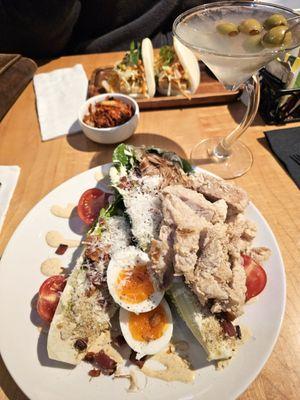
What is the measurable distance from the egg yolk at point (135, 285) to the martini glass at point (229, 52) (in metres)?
1.09

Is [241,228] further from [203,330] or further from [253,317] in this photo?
[203,330]

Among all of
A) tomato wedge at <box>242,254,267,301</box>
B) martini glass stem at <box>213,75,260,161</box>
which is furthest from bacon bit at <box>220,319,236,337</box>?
martini glass stem at <box>213,75,260,161</box>

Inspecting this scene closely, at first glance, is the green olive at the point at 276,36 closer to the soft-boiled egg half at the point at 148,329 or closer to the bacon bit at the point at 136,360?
the soft-boiled egg half at the point at 148,329

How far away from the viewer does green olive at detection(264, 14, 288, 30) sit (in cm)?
170

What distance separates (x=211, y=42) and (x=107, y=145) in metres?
1.13

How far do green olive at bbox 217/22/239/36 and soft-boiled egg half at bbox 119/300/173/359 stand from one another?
64.3 inches

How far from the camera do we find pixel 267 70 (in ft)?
7.89

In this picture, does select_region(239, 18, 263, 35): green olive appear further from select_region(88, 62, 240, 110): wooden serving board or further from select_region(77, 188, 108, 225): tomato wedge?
select_region(77, 188, 108, 225): tomato wedge

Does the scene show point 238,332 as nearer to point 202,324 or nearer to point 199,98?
point 202,324

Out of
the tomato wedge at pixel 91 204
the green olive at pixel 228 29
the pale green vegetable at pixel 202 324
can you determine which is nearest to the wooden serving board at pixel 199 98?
the green olive at pixel 228 29

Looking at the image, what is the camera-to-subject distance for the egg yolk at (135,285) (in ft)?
4.62

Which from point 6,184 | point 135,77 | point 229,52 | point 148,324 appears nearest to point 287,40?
point 229,52

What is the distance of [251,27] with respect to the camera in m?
1.75

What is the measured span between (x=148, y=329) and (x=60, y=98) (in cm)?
236
